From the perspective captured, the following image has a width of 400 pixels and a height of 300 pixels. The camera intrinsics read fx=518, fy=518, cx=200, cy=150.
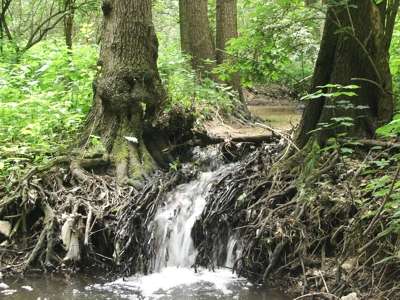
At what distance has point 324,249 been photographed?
17.3 ft

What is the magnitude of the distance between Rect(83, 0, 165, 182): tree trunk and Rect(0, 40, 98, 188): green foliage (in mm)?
613

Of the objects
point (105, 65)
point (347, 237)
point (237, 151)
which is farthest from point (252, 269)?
point (105, 65)

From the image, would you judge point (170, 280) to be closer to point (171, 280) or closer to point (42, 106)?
point (171, 280)

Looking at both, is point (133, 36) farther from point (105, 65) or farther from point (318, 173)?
point (318, 173)

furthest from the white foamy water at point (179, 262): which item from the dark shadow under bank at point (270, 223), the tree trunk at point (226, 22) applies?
the tree trunk at point (226, 22)

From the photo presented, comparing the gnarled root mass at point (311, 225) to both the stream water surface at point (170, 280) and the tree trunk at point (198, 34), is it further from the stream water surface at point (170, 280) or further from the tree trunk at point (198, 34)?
the tree trunk at point (198, 34)

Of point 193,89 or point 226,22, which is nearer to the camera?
point 193,89

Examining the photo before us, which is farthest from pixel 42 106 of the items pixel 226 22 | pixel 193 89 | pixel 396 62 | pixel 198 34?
pixel 226 22

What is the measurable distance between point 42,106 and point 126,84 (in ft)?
5.19

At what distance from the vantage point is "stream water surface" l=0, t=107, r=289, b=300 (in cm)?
532

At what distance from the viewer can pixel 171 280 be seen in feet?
19.1

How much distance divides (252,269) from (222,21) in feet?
28.3

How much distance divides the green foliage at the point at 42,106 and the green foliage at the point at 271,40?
2.76 meters

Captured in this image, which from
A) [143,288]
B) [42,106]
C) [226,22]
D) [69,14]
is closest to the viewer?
[143,288]
